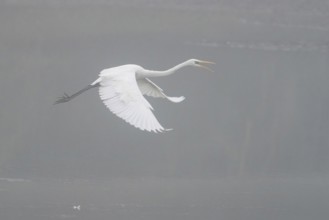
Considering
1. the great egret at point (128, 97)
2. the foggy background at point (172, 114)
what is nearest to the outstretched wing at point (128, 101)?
the great egret at point (128, 97)

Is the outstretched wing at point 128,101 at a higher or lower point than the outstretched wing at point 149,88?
lower

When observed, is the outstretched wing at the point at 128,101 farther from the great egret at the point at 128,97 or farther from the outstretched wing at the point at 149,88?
the outstretched wing at the point at 149,88

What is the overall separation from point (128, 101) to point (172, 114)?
11.8 feet

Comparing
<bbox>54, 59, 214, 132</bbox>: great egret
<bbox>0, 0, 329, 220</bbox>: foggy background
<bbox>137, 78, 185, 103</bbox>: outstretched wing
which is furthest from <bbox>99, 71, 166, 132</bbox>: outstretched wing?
<bbox>0, 0, 329, 220</bbox>: foggy background

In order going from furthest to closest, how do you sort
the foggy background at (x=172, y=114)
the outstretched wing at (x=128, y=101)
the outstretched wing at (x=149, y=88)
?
the foggy background at (x=172, y=114)
the outstretched wing at (x=149, y=88)
the outstretched wing at (x=128, y=101)

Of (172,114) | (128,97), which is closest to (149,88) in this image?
(128,97)

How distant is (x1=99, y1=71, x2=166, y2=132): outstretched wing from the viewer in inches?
228

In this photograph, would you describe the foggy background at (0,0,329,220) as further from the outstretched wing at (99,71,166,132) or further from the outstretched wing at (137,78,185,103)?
the outstretched wing at (99,71,166,132)

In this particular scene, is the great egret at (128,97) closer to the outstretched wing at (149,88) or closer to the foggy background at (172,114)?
the outstretched wing at (149,88)

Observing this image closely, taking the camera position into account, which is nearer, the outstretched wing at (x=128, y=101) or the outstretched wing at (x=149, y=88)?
the outstretched wing at (x=128, y=101)

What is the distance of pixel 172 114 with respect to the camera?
9.66 metres

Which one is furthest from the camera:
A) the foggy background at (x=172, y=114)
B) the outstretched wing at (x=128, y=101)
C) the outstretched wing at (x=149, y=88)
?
the foggy background at (x=172, y=114)

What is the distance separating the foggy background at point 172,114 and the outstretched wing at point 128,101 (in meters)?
0.94

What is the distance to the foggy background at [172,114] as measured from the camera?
757cm
